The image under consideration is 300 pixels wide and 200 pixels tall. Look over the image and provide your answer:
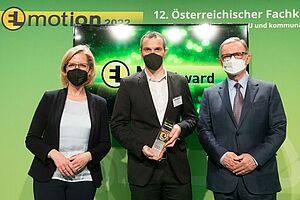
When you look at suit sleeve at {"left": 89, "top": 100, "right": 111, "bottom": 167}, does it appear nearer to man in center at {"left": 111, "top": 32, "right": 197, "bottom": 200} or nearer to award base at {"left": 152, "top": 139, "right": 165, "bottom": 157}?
man in center at {"left": 111, "top": 32, "right": 197, "bottom": 200}

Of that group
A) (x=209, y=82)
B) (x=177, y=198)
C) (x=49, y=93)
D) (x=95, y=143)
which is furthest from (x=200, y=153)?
(x=49, y=93)

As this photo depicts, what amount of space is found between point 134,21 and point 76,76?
1.24 metres

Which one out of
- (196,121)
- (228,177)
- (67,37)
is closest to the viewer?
(228,177)

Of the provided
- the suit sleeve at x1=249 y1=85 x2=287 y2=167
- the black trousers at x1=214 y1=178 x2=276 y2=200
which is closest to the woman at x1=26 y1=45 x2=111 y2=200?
the black trousers at x1=214 y1=178 x2=276 y2=200

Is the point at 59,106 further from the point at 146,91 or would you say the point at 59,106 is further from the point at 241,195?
the point at 241,195

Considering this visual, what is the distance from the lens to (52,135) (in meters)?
2.42

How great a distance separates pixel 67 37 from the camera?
3568 millimetres

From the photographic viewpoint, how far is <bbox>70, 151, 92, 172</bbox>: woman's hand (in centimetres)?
236

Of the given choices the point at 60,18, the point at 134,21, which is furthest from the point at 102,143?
the point at 60,18

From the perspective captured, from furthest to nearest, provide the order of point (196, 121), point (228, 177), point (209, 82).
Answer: point (209, 82), point (196, 121), point (228, 177)

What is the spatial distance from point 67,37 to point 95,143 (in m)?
1.46

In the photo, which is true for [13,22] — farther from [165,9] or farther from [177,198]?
[177,198]

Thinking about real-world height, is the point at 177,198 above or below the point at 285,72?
below

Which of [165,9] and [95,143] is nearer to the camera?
[95,143]
